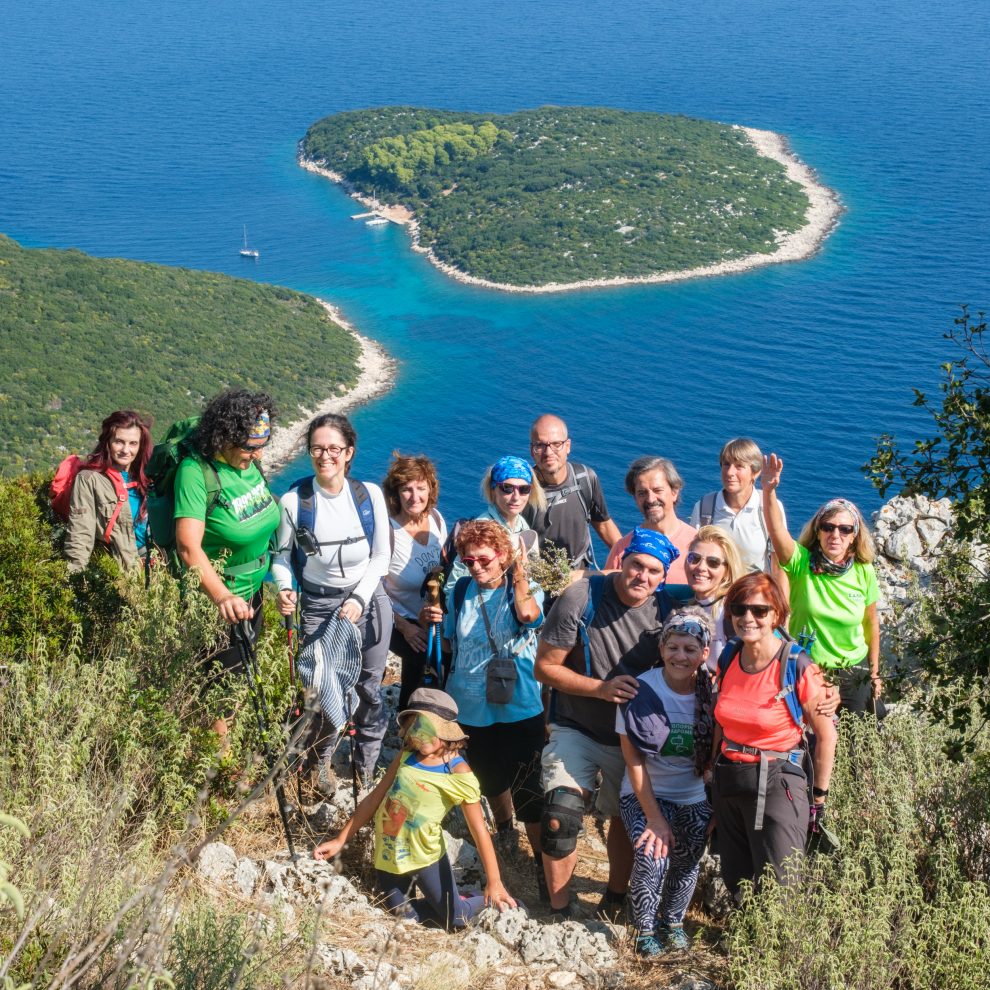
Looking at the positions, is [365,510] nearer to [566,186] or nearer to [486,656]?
[486,656]

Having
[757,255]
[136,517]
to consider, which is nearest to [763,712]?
[136,517]

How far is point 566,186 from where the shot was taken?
12300cm

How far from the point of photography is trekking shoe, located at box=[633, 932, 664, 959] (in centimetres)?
508

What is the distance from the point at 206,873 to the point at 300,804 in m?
1.10

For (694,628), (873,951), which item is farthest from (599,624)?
(873,951)

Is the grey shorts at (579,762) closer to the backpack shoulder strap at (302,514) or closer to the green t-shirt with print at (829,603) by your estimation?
the green t-shirt with print at (829,603)

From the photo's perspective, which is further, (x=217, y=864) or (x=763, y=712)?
(x=217, y=864)

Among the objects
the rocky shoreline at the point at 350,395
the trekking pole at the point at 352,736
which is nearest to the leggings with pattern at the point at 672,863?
the trekking pole at the point at 352,736

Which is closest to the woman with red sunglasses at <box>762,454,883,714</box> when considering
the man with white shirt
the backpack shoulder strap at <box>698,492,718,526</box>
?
the man with white shirt

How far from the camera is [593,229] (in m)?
113

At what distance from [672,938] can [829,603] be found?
2.02 m

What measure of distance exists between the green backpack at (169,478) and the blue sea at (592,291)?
59.9m

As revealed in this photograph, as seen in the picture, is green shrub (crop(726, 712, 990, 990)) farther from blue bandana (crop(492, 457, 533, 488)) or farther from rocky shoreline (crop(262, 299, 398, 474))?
rocky shoreline (crop(262, 299, 398, 474))

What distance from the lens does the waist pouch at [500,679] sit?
5.65 metres
